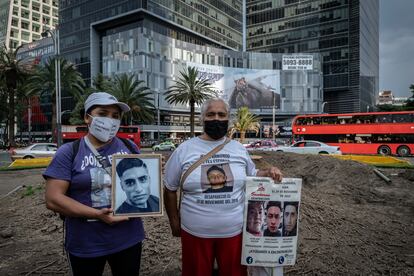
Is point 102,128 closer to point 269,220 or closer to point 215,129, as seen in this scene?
point 215,129

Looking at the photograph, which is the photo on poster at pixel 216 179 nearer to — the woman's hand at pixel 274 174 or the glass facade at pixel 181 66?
the woman's hand at pixel 274 174

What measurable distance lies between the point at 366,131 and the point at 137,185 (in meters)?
27.1

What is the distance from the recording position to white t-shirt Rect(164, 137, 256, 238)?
2.34 m

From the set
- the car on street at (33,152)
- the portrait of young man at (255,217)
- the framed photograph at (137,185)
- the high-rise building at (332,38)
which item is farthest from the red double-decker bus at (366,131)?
the high-rise building at (332,38)

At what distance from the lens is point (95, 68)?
70.8 metres

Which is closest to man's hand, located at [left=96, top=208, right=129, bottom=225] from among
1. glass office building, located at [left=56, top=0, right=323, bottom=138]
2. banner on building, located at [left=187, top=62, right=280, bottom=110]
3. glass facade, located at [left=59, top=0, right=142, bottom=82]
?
glass office building, located at [left=56, top=0, right=323, bottom=138]

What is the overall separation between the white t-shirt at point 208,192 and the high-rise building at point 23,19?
109 m

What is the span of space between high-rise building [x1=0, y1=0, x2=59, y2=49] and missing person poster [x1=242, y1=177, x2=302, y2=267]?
109m

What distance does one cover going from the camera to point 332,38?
282ft

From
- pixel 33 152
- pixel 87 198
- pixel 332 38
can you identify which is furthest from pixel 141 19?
pixel 87 198

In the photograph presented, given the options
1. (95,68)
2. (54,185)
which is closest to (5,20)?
(95,68)

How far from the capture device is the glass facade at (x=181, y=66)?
64.2 metres

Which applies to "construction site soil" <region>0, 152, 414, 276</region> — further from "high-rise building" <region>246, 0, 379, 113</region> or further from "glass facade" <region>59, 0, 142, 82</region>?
"high-rise building" <region>246, 0, 379, 113</region>

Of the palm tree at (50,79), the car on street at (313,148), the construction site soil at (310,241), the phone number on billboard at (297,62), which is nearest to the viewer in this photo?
the construction site soil at (310,241)
